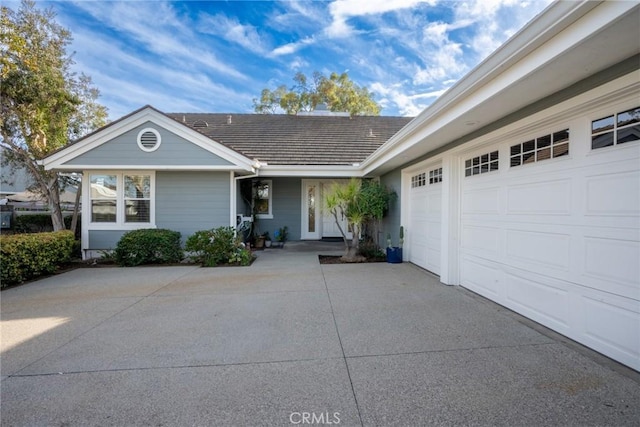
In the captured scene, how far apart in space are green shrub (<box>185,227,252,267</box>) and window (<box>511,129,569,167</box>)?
6242 millimetres

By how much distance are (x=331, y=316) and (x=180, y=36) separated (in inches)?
374

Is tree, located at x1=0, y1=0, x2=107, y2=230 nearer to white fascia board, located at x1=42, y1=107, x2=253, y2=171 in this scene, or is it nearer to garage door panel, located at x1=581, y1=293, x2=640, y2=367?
white fascia board, located at x1=42, y1=107, x2=253, y2=171

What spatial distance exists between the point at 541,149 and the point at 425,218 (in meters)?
3.37

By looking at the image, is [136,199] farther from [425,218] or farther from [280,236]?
[425,218]

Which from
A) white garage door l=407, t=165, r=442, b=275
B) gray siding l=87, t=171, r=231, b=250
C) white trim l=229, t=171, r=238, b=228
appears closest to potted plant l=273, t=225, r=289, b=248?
white trim l=229, t=171, r=238, b=228

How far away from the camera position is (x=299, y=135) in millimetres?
12172

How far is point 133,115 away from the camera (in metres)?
7.84

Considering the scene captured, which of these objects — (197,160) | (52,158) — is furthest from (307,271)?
(52,158)

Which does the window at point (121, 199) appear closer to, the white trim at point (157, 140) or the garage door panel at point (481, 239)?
the white trim at point (157, 140)

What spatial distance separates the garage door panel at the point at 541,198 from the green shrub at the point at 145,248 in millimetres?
7714

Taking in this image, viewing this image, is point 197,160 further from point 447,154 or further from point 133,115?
point 447,154

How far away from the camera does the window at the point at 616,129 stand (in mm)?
2584

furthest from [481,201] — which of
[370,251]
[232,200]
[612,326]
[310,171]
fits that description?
[232,200]

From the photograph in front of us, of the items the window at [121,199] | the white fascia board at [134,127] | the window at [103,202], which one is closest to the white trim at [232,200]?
the white fascia board at [134,127]
